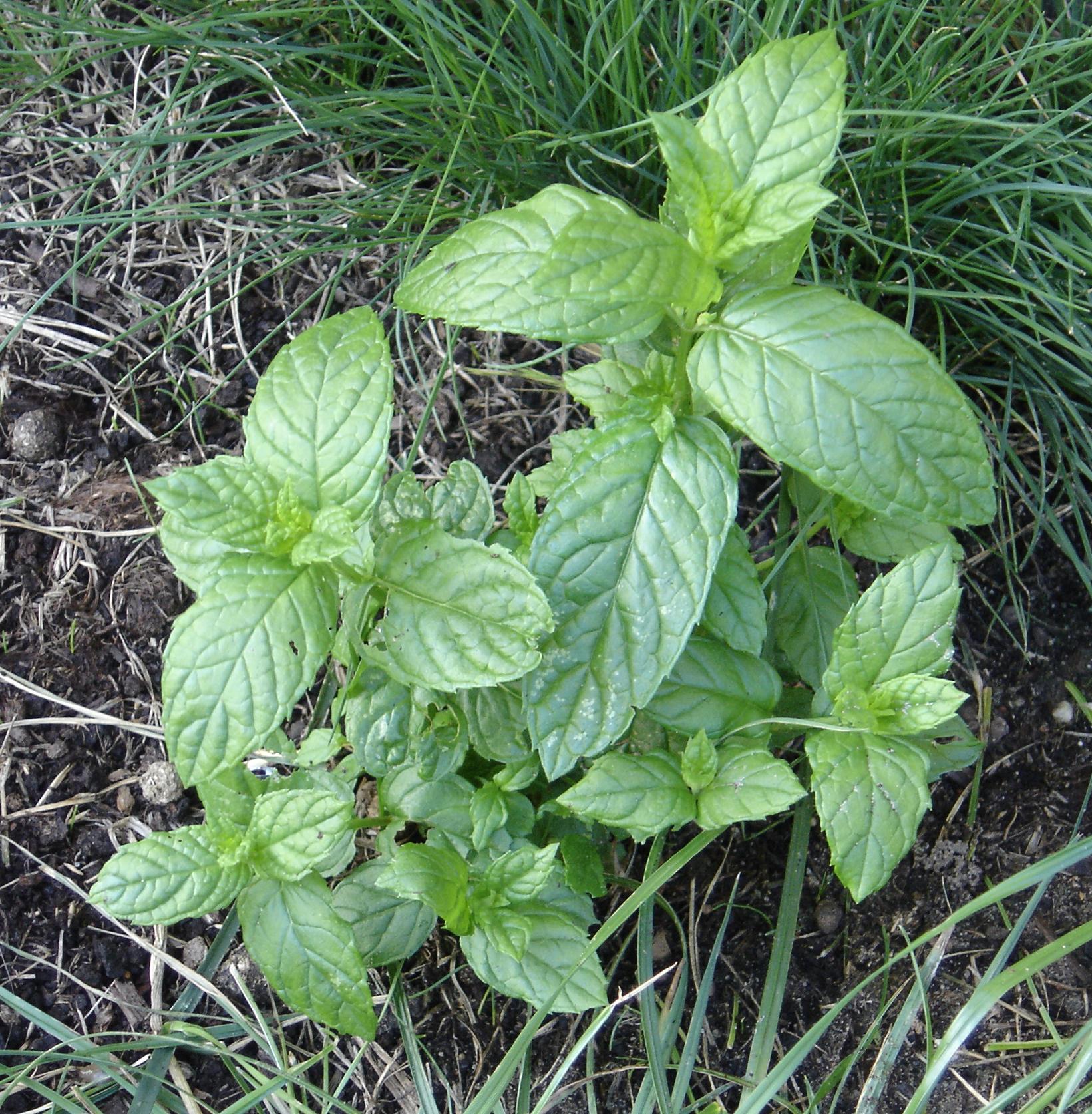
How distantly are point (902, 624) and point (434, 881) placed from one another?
0.82 meters

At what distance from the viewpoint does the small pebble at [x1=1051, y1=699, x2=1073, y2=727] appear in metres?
2.23

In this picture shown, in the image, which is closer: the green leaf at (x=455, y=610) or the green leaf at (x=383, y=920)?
the green leaf at (x=455, y=610)

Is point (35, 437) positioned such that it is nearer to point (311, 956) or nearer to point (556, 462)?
point (556, 462)

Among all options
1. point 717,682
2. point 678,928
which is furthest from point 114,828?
point 717,682

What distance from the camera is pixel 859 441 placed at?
55.6 inches

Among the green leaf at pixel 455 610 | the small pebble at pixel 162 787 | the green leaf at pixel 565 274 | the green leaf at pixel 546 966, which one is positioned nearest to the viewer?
the green leaf at pixel 565 274

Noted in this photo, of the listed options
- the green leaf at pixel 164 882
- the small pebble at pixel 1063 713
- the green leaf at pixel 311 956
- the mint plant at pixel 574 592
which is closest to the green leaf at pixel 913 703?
the mint plant at pixel 574 592

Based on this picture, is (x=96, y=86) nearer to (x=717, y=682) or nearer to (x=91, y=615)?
(x=91, y=615)

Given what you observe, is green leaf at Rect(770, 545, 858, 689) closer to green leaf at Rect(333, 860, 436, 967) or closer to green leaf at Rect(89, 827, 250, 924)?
green leaf at Rect(333, 860, 436, 967)

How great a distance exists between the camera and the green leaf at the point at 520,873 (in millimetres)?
1667

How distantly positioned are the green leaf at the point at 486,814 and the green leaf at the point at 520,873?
0.15ft

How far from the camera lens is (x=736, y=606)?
1.70 m

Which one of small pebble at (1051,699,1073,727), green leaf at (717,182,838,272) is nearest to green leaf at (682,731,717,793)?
green leaf at (717,182,838,272)

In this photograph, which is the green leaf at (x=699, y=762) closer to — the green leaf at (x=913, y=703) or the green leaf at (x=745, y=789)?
the green leaf at (x=745, y=789)
